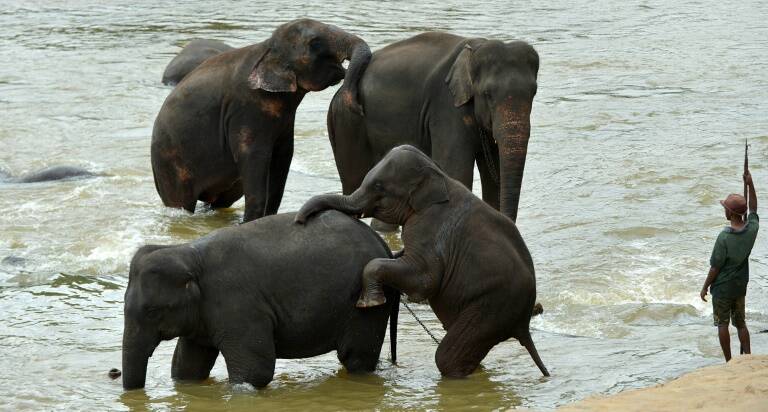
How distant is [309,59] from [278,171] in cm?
128

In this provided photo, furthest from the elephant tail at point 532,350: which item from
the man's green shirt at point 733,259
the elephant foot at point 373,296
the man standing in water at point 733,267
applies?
the man's green shirt at point 733,259

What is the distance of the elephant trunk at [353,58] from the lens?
11312mm

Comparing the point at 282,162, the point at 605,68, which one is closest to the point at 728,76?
the point at 605,68

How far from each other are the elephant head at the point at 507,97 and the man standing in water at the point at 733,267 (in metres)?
1.88

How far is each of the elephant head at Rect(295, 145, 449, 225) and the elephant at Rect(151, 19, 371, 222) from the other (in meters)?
3.17

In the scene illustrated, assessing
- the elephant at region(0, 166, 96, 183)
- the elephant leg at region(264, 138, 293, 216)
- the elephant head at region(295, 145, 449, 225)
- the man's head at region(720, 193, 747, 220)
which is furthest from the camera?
the elephant at region(0, 166, 96, 183)

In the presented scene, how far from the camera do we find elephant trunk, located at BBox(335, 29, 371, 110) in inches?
445

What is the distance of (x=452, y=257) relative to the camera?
8125mm

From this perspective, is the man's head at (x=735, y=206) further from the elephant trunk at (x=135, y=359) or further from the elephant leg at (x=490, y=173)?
the elephant trunk at (x=135, y=359)

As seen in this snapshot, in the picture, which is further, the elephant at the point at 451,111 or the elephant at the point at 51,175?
the elephant at the point at 51,175

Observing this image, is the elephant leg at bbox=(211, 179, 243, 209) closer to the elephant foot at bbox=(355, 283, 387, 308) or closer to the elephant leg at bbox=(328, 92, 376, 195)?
the elephant leg at bbox=(328, 92, 376, 195)

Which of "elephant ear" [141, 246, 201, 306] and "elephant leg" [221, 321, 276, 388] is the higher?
"elephant ear" [141, 246, 201, 306]

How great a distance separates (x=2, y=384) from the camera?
8.32 meters

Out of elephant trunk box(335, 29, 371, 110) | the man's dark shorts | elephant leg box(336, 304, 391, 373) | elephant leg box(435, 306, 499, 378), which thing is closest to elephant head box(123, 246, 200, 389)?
elephant leg box(336, 304, 391, 373)
